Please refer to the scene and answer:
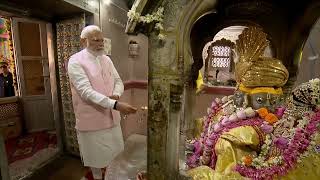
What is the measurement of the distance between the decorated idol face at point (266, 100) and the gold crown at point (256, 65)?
0.08 m

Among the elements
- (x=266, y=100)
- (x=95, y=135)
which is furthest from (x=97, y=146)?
(x=266, y=100)

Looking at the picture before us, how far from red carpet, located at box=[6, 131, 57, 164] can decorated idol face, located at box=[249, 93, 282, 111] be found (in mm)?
3452

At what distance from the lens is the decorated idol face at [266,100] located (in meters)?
1.87

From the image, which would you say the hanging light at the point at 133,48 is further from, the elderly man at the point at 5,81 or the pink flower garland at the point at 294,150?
the pink flower garland at the point at 294,150

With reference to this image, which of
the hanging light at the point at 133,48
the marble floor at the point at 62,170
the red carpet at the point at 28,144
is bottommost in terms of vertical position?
the marble floor at the point at 62,170

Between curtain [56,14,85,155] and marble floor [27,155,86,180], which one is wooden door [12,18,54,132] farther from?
marble floor [27,155,86,180]

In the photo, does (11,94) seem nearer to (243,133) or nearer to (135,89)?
(135,89)

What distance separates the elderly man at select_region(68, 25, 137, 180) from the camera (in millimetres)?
1883

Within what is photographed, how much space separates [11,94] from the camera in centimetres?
451

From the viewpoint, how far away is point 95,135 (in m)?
2.03

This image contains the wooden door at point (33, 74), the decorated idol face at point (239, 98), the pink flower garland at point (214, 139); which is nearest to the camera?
the pink flower garland at point (214, 139)

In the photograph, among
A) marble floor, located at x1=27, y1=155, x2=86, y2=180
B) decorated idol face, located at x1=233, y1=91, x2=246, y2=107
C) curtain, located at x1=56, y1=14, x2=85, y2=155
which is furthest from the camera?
curtain, located at x1=56, y1=14, x2=85, y2=155

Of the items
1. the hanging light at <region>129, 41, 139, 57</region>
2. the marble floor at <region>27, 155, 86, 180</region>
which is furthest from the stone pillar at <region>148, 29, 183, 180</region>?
the hanging light at <region>129, 41, 139, 57</region>

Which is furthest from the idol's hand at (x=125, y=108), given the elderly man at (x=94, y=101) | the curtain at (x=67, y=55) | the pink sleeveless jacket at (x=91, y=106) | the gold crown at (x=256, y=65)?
the curtain at (x=67, y=55)
